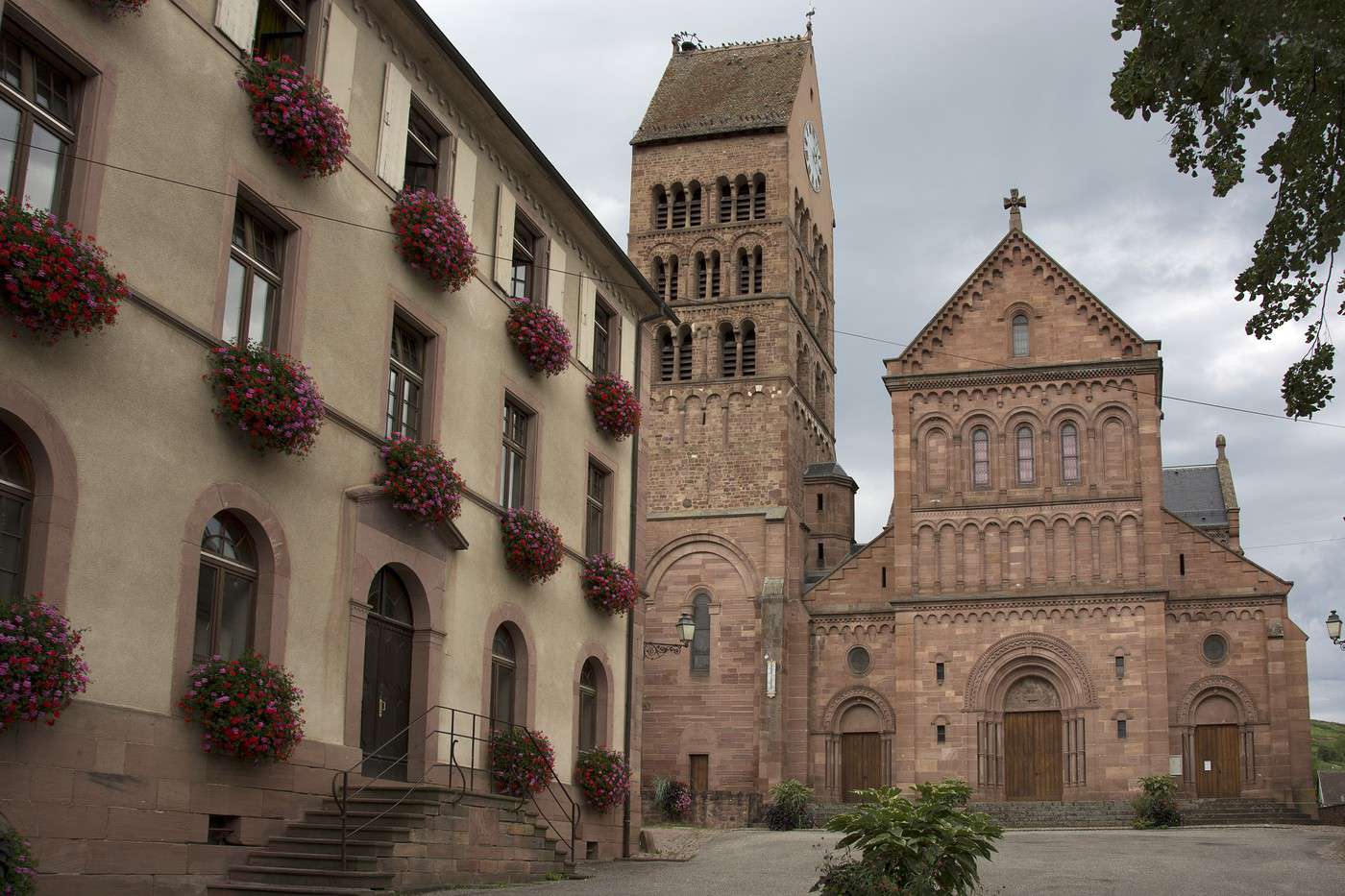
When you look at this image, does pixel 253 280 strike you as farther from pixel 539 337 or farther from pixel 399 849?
pixel 539 337

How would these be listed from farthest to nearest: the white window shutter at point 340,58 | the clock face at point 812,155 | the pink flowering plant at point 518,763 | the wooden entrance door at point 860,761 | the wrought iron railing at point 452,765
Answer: the clock face at point 812,155 → the wooden entrance door at point 860,761 → the pink flowering plant at point 518,763 → the white window shutter at point 340,58 → the wrought iron railing at point 452,765

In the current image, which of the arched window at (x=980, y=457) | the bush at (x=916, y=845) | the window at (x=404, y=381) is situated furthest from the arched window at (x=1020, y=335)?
the bush at (x=916, y=845)

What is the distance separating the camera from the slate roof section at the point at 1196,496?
6512 centimetres

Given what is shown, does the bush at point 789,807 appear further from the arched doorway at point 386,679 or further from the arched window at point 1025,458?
the arched doorway at point 386,679

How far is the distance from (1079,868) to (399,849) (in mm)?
11477

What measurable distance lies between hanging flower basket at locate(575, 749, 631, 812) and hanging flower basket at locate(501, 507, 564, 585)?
11.2 ft

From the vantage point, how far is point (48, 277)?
1241cm

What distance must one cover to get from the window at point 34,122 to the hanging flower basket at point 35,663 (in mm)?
3481

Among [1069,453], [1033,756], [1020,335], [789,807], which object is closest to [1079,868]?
[789,807]

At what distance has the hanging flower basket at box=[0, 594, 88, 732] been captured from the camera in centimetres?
1172

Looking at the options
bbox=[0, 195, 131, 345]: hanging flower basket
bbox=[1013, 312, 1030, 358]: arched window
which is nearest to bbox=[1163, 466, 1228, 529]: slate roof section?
bbox=[1013, 312, 1030, 358]: arched window

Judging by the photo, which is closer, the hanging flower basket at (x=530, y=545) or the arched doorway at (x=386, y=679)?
the arched doorway at (x=386, y=679)

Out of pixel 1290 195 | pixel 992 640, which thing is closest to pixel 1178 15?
pixel 1290 195

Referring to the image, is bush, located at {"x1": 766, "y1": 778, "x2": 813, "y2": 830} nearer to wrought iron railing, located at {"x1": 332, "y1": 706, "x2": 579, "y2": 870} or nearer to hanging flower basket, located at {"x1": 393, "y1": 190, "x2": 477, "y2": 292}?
wrought iron railing, located at {"x1": 332, "y1": 706, "x2": 579, "y2": 870}
